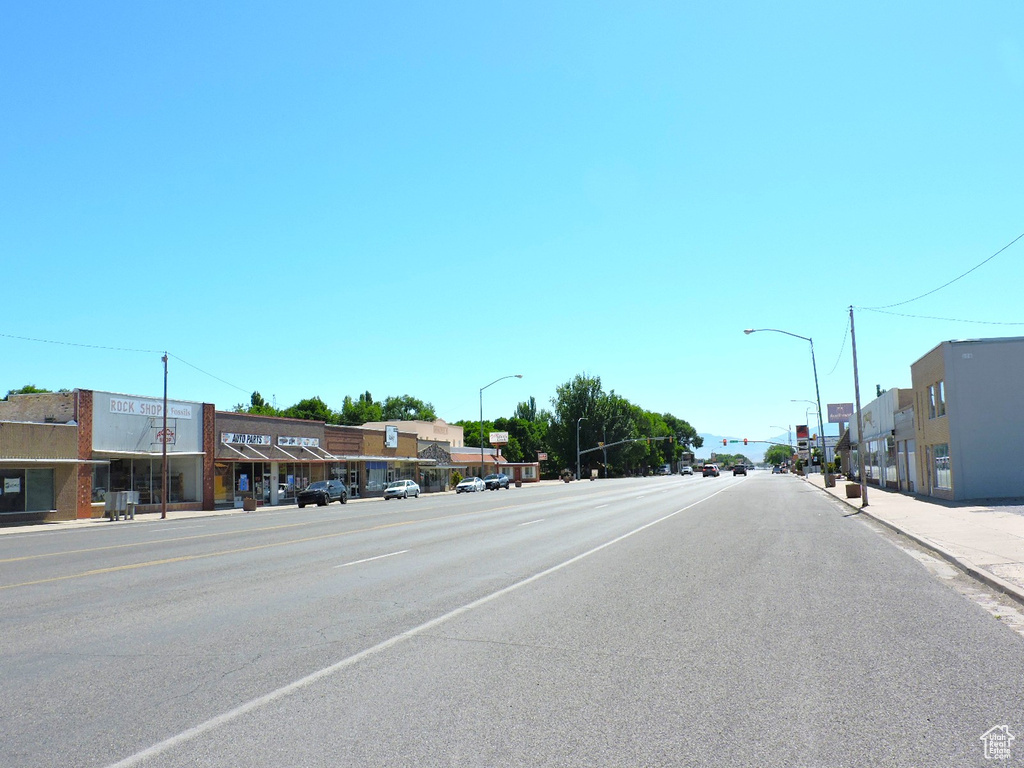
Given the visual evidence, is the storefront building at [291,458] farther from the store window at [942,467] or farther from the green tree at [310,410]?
the green tree at [310,410]

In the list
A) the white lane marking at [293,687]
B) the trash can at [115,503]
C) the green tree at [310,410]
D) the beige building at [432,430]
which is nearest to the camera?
the white lane marking at [293,687]

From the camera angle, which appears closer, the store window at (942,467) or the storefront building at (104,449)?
the store window at (942,467)

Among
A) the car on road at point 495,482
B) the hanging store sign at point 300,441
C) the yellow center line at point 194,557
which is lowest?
the yellow center line at point 194,557

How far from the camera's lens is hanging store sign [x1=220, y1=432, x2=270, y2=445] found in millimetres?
50312

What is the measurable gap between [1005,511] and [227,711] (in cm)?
2529

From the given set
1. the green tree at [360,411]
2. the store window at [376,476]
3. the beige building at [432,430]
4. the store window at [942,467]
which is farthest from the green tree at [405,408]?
the store window at [942,467]

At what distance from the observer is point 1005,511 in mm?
24859

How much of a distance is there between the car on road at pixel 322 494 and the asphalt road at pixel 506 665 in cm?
3558

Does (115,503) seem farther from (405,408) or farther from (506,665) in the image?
(405,408)

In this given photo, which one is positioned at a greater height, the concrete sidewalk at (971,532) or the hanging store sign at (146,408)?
the hanging store sign at (146,408)

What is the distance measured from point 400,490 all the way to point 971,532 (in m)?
45.2

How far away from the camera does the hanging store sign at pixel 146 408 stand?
141 ft

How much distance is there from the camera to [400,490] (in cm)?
6003

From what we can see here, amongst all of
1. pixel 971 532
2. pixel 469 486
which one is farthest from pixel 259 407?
pixel 971 532
